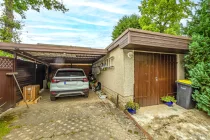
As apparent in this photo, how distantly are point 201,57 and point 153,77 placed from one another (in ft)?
6.01

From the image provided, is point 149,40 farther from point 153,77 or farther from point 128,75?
point 153,77

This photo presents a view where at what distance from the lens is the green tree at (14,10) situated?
786 cm

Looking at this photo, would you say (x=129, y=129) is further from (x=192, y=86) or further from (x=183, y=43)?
(x=183, y=43)

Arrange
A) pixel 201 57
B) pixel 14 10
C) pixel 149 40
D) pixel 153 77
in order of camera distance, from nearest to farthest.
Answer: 1. pixel 149 40
2. pixel 201 57
3. pixel 153 77
4. pixel 14 10

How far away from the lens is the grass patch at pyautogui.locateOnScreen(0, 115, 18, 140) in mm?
2369

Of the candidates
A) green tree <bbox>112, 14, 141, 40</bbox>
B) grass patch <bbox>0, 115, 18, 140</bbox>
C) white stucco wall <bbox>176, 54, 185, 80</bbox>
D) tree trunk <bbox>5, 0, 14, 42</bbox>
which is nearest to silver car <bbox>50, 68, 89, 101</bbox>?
grass patch <bbox>0, 115, 18, 140</bbox>

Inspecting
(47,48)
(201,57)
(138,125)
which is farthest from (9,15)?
(201,57)

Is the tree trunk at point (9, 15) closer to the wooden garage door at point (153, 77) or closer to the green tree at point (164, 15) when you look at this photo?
the wooden garage door at point (153, 77)

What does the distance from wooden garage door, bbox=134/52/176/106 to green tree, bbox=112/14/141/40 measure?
11.0 metres

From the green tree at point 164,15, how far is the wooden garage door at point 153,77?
882 centimetres

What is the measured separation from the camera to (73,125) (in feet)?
8.86

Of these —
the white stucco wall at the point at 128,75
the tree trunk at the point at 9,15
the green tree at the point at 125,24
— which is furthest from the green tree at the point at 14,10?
the white stucco wall at the point at 128,75

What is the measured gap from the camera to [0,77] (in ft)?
10.8

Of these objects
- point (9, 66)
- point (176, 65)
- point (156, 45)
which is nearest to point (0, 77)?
point (9, 66)
